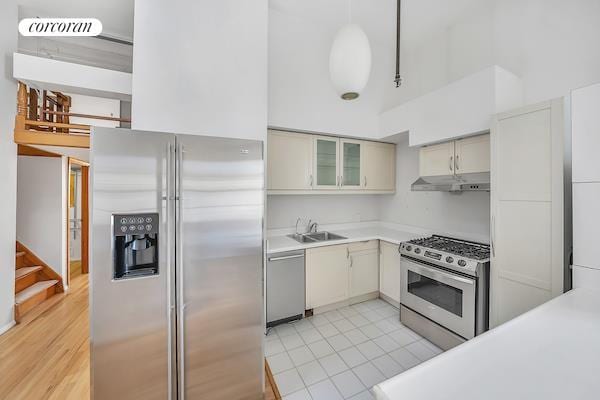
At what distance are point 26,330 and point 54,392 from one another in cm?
129

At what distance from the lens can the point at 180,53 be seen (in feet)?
6.02

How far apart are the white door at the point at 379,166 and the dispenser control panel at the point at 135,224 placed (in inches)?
101

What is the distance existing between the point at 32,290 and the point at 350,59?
4.49 meters

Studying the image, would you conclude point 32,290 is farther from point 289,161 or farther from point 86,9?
point 289,161

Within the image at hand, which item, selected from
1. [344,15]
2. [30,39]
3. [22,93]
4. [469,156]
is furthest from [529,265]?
[30,39]

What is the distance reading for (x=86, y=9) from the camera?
236 centimetres

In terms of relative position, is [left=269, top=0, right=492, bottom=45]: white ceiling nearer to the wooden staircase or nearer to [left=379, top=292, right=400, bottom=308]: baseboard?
[left=379, top=292, right=400, bottom=308]: baseboard

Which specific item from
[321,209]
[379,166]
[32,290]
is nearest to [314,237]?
[321,209]

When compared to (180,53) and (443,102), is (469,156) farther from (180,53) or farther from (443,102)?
(180,53)

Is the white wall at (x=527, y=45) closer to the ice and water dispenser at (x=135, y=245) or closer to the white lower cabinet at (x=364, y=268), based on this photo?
the white lower cabinet at (x=364, y=268)

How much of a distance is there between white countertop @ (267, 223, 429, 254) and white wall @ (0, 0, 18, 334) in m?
2.70

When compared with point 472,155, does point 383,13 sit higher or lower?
higher

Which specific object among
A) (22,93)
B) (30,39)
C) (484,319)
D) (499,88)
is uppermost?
(30,39)

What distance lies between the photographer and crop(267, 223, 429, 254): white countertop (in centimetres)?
259
